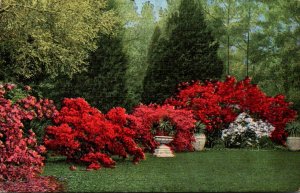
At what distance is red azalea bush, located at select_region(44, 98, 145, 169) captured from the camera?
13.7 m

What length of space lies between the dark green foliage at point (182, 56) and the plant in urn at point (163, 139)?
8302mm

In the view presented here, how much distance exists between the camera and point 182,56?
26891mm

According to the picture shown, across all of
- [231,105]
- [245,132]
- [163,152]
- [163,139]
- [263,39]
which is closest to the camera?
[163,152]

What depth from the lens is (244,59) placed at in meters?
33.2

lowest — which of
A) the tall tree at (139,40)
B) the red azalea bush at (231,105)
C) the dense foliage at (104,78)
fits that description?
the red azalea bush at (231,105)

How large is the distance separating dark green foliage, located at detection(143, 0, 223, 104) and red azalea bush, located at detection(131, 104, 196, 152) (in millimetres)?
7977

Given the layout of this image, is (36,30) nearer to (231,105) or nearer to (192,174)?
(231,105)

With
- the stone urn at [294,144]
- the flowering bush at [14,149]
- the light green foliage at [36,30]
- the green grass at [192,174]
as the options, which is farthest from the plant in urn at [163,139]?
the flowering bush at [14,149]

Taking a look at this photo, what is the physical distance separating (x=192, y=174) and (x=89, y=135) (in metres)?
3.11

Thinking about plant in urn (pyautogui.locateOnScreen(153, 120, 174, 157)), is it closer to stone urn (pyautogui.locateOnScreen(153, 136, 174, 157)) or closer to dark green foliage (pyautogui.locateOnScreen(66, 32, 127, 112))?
stone urn (pyautogui.locateOnScreen(153, 136, 174, 157))

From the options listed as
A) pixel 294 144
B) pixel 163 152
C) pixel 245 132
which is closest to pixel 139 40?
pixel 245 132

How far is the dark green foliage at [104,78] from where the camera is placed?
83.7 ft

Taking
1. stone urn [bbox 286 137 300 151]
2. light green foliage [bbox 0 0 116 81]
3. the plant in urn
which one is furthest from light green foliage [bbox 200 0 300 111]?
light green foliage [bbox 0 0 116 81]

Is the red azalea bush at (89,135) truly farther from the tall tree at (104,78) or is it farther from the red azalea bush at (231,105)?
the tall tree at (104,78)
